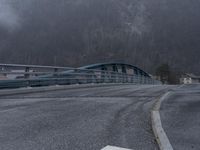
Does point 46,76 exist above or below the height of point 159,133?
above

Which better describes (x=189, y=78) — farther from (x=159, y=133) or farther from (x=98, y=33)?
(x=159, y=133)

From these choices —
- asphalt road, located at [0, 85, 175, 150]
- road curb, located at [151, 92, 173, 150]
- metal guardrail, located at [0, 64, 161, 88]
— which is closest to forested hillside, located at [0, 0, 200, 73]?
metal guardrail, located at [0, 64, 161, 88]

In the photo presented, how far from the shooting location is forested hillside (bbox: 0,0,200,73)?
122 m

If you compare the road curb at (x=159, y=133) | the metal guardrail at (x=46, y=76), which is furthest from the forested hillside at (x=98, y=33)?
the road curb at (x=159, y=133)

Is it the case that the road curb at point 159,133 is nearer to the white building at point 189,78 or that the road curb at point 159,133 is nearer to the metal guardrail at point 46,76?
the metal guardrail at point 46,76

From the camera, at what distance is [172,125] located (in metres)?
4.86

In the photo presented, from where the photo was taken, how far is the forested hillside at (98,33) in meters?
122

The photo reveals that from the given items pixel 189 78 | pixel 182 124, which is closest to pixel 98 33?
pixel 189 78

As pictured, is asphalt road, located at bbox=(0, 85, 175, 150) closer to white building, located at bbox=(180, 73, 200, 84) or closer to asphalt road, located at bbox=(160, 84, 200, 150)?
asphalt road, located at bbox=(160, 84, 200, 150)

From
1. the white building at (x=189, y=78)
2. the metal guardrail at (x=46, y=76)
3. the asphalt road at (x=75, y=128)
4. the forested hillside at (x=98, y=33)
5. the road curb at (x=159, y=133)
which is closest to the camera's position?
the road curb at (x=159, y=133)

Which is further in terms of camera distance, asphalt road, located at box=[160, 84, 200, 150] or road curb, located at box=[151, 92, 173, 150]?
asphalt road, located at box=[160, 84, 200, 150]

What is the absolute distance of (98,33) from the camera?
6093 inches

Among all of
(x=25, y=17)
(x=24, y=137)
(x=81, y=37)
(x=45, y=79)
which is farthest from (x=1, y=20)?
(x=24, y=137)

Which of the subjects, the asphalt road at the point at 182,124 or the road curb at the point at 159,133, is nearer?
the road curb at the point at 159,133
